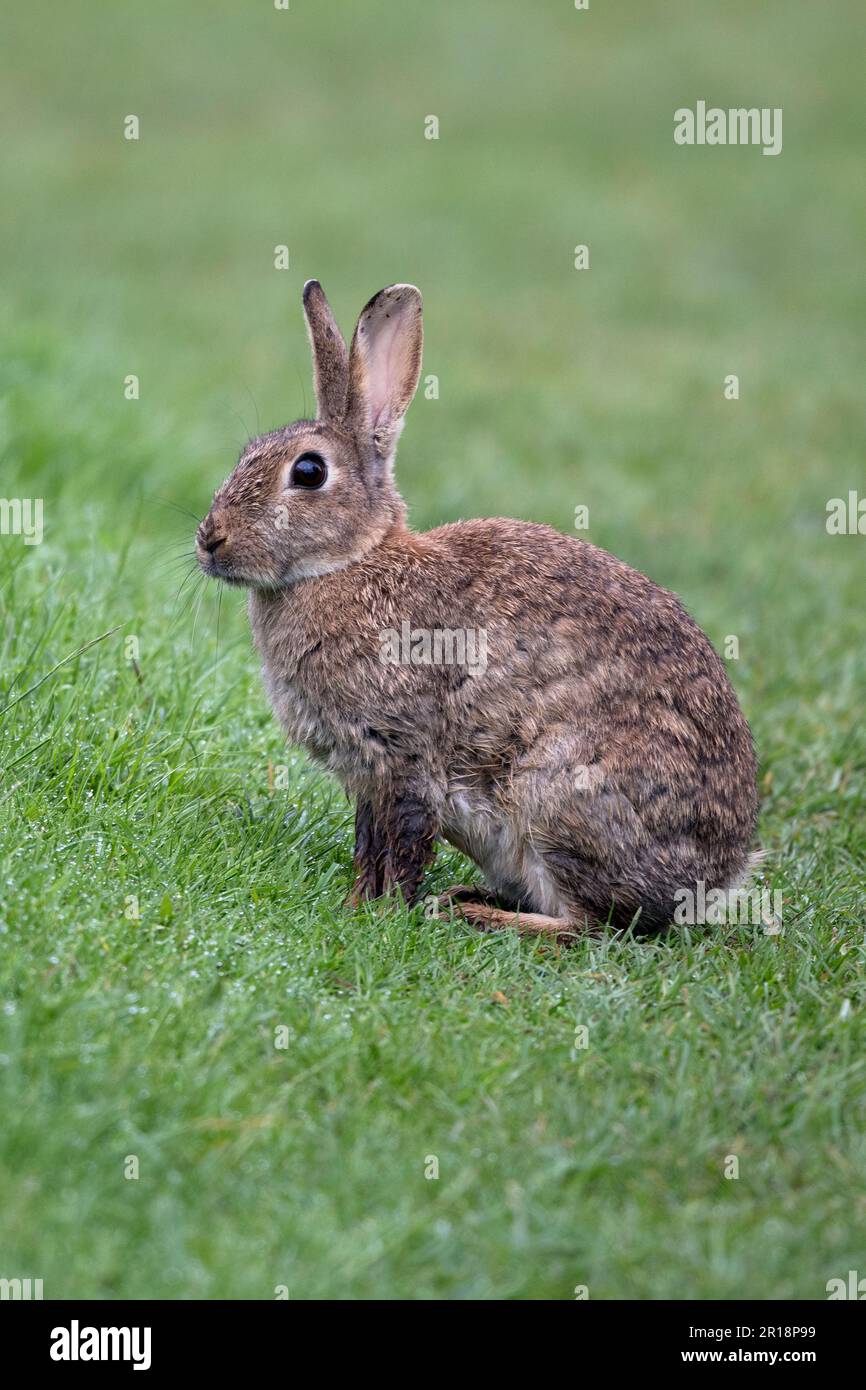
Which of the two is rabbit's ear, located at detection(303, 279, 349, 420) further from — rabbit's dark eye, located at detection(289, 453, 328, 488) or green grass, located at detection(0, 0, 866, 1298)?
green grass, located at detection(0, 0, 866, 1298)

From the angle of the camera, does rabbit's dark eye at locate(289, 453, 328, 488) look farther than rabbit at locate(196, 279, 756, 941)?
Yes

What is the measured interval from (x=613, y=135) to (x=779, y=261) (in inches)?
196

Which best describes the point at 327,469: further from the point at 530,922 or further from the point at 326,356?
the point at 530,922

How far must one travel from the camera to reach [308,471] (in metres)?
5.11

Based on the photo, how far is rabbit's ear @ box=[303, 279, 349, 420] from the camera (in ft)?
16.8

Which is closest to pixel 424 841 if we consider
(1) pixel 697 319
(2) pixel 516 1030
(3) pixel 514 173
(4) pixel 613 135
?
(2) pixel 516 1030

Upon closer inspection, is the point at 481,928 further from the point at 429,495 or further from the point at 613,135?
the point at 613,135

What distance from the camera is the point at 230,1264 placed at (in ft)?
10.3

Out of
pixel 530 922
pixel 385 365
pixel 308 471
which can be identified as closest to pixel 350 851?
pixel 530 922

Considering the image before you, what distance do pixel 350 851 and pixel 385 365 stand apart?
1688 mm

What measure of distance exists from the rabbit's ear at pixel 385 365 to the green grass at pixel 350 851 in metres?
1.25

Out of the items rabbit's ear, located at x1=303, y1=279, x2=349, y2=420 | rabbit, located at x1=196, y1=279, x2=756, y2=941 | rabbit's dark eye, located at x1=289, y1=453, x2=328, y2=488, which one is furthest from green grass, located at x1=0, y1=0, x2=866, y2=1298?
rabbit's ear, located at x1=303, y1=279, x2=349, y2=420

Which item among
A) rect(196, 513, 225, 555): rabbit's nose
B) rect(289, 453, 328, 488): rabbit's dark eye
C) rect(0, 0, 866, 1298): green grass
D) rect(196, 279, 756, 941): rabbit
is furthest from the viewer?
rect(289, 453, 328, 488): rabbit's dark eye

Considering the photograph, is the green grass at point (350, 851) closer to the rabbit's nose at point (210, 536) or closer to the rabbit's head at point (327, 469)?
the rabbit's nose at point (210, 536)
